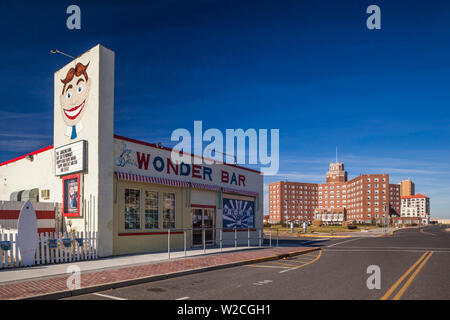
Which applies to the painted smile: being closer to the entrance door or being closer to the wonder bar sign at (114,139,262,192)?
the wonder bar sign at (114,139,262,192)

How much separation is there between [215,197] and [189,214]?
3.01 metres

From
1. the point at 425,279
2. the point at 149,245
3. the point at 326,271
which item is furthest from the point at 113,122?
the point at 425,279

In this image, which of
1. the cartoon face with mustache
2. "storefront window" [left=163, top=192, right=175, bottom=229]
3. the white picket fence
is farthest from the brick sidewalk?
the cartoon face with mustache

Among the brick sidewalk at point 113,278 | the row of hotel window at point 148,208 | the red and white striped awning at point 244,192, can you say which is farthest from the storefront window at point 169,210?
the brick sidewalk at point 113,278

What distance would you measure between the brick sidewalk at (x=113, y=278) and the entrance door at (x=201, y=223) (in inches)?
255

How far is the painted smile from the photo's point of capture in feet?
56.1

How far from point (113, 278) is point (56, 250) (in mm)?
4556

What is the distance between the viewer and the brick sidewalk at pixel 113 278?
859 cm

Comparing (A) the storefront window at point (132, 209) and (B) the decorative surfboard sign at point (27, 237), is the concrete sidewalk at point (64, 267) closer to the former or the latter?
(B) the decorative surfboard sign at point (27, 237)

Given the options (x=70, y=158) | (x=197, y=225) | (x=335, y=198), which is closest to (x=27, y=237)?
(x=70, y=158)

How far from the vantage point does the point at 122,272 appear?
37.4 feet

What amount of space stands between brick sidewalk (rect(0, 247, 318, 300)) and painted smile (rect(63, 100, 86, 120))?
8.22 metres

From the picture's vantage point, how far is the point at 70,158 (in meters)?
17.1
